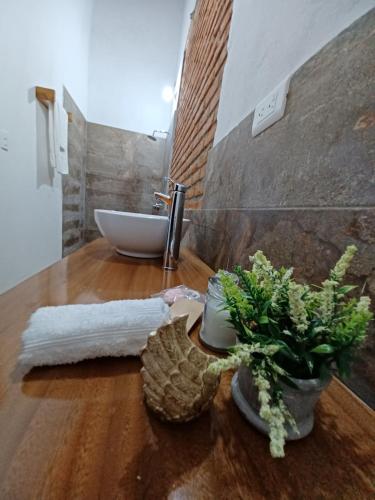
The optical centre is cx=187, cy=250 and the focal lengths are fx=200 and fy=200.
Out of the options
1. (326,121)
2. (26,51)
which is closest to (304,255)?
(326,121)

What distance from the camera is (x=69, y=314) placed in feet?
0.95

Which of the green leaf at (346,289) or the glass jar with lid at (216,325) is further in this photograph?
the glass jar with lid at (216,325)

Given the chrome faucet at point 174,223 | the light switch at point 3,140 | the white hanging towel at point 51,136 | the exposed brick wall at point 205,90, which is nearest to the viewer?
the chrome faucet at point 174,223

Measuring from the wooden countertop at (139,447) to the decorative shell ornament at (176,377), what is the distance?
2 cm

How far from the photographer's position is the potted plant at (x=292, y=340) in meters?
0.18

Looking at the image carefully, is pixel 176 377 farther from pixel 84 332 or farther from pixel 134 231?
pixel 134 231

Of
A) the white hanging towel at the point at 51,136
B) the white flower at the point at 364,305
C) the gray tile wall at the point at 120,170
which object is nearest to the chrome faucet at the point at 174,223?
the white flower at the point at 364,305

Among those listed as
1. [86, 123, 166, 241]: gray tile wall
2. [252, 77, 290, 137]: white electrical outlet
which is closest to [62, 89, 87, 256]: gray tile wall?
[86, 123, 166, 241]: gray tile wall

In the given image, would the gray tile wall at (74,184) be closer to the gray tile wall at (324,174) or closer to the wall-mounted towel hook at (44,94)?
the wall-mounted towel hook at (44,94)

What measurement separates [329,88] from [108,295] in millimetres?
607

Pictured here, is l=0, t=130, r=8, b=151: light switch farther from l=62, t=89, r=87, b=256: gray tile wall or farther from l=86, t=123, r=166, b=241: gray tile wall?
l=86, t=123, r=166, b=241: gray tile wall

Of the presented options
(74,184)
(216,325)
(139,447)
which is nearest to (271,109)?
(216,325)

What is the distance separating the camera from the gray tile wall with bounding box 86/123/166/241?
262 centimetres

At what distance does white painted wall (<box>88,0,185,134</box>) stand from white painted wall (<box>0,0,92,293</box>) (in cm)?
70
